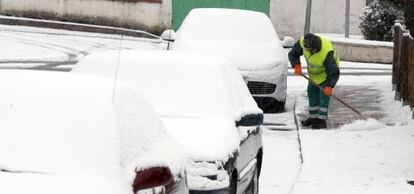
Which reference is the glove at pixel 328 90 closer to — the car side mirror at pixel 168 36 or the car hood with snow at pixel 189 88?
the car side mirror at pixel 168 36

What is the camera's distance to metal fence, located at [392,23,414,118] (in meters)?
14.7

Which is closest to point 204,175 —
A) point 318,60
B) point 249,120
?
point 249,120

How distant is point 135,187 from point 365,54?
23147 mm

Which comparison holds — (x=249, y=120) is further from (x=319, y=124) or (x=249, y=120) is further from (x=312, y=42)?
(x=319, y=124)

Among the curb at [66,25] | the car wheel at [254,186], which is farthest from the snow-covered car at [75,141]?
the curb at [66,25]

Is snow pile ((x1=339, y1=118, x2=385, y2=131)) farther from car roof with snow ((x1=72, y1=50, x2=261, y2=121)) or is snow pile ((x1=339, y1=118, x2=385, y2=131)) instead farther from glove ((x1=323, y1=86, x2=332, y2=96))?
car roof with snow ((x1=72, y1=50, x2=261, y2=121))

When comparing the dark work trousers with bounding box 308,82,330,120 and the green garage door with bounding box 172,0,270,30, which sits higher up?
the green garage door with bounding box 172,0,270,30

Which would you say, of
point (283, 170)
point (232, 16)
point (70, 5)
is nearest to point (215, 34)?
point (232, 16)

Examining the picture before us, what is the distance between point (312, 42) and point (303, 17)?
68.6 feet

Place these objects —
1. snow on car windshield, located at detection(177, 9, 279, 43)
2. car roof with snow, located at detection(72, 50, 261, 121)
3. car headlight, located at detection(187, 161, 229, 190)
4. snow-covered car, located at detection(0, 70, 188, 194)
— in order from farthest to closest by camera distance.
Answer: snow on car windshield, located at detection(177, 9, 279, 43)
car roof with snow, located at detection(72, 50, 261, 121)
car headlight, located at detection(187, 161, 229, 190)
snow-covered car, located at detection(0, 70, 188, 194)

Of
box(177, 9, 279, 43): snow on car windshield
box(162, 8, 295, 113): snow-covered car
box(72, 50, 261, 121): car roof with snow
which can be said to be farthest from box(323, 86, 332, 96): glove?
box(72, 50, 261, 121): car roof with snow

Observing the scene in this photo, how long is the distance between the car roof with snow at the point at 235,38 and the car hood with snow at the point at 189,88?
6.22 meters

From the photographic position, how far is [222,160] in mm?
6355

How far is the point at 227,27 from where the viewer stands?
1566 centimetres
